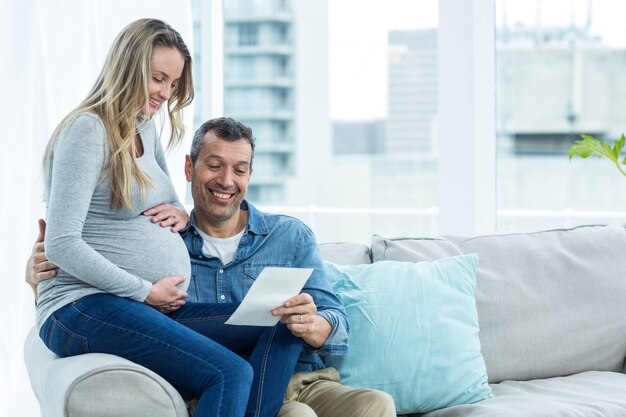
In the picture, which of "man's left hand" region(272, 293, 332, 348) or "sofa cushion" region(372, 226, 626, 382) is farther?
"sofa cushion" region(372, 226, 626, 382)

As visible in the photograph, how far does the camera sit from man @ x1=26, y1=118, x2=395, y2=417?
213 cm

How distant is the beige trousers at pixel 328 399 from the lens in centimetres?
198

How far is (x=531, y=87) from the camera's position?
19109mm

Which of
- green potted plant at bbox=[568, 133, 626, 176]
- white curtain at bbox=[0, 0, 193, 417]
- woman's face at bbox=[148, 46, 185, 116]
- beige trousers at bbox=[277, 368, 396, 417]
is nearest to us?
beige trousers at bbox=[277, 368, 396, 417]

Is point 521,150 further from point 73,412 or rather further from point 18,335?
point 73,412

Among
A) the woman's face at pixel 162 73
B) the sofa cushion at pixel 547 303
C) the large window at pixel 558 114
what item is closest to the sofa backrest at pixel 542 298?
the sofa cushion at pixel 547 303

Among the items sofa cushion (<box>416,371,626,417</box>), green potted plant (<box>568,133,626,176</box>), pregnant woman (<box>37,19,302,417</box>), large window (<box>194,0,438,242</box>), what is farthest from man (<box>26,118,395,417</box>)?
large window (<box>194,0,438,242</box>)

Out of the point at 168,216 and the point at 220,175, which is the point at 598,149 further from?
the point at 168,216

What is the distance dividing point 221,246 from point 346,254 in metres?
0.43

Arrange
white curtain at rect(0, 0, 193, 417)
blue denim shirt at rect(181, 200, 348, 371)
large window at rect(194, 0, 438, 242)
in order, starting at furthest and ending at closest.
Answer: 1. large window at rect(194, 0, 438, 242)
2. white curtain at rect(0, 0, 193, 417)
3. blue denim shirt at rect(181, 200, 348, 371)

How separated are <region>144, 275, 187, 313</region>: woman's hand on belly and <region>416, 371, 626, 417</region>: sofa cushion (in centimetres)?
74

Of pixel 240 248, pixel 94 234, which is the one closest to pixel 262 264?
pixel 240 248

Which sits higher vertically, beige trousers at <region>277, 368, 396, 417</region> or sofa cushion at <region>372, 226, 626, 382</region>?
sofa cushion at <region>372, 226, 626, 382</region>

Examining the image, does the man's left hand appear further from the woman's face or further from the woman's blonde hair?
the woman's face
